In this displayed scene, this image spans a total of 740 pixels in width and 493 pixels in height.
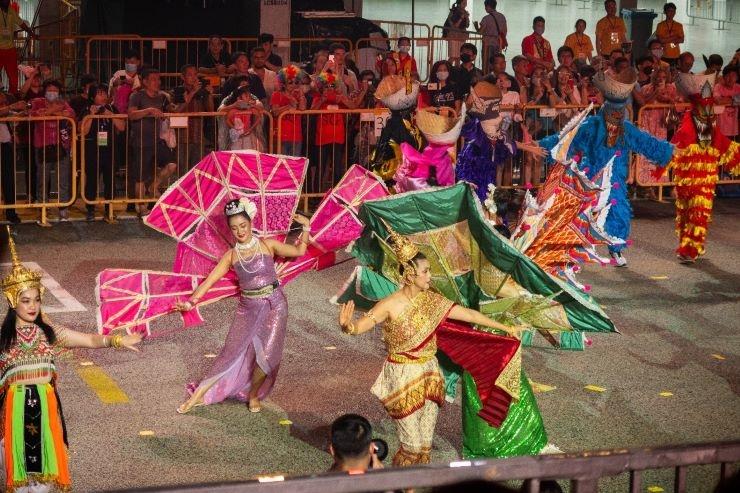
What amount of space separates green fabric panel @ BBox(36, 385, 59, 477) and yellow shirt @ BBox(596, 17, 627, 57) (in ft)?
50.5

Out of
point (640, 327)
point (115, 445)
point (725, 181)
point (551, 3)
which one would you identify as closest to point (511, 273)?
point (115, 445)

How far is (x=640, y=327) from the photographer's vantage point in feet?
38.6

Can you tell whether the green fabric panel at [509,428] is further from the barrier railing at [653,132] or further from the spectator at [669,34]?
the spectator at [669,34]

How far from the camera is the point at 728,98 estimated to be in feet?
57.1

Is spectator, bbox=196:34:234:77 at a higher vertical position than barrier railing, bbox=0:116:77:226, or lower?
higher

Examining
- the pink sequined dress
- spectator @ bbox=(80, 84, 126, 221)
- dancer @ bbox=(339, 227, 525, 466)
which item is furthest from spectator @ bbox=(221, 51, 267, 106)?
dancer @ bbox=(339, 227, 525, 466)

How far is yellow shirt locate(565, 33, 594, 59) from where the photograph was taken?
20.5m

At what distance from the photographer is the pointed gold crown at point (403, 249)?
24.8 feet

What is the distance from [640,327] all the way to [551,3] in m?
32.7

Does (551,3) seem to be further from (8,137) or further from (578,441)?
(578,441)

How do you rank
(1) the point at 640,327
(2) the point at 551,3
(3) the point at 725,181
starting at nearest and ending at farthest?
(1) the point at 640,327
(3) the point at 725,181
(2) the point at 551,3

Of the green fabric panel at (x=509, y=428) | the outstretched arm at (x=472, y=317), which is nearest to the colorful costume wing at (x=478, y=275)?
the green fabric panel at (x=509, y=428)

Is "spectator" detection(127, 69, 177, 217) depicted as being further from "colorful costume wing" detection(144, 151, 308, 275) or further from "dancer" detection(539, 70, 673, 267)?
"colorful costume wing" detection(144, 151, 308, 275)

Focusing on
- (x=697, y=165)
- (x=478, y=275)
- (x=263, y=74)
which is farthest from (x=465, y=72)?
(x=478, y=275)
